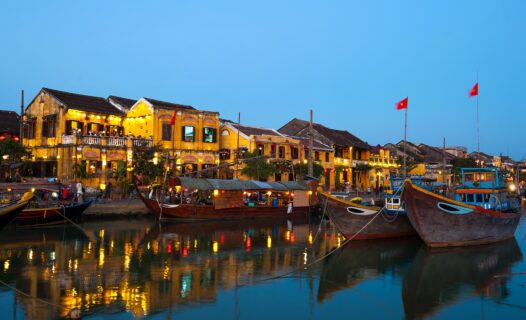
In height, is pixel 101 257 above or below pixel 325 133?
below

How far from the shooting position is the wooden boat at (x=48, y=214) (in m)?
24.8

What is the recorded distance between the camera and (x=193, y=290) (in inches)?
509

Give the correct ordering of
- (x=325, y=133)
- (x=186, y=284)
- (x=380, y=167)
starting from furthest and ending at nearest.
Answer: (x=380, y=167) < (x=325, y=133) < (x=186, y=284)

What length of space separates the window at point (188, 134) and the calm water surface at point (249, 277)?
1523 cm

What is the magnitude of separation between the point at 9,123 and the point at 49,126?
24.0 feet

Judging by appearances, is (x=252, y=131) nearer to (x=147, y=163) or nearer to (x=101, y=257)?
(x=147, y=163)

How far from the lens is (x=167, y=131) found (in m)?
37.3

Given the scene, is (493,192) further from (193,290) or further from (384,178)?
(384,178)

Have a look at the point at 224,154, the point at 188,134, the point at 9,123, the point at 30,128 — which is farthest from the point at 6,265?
the point at 9,123

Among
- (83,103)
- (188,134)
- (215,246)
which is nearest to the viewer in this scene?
(215,246)

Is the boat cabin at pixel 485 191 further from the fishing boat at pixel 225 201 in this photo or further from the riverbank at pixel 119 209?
the riverbank at pixel 119 209

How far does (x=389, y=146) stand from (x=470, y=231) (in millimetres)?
48178

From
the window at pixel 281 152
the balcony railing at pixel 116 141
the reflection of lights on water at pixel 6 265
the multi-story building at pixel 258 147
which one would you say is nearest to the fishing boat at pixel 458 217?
the reflection of lights on water at pixel 6 265

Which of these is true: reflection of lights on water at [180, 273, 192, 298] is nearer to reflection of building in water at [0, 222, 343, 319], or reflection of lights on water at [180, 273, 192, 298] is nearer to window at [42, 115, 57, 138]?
reflection of building in water at [0, 222, 343, 319]
